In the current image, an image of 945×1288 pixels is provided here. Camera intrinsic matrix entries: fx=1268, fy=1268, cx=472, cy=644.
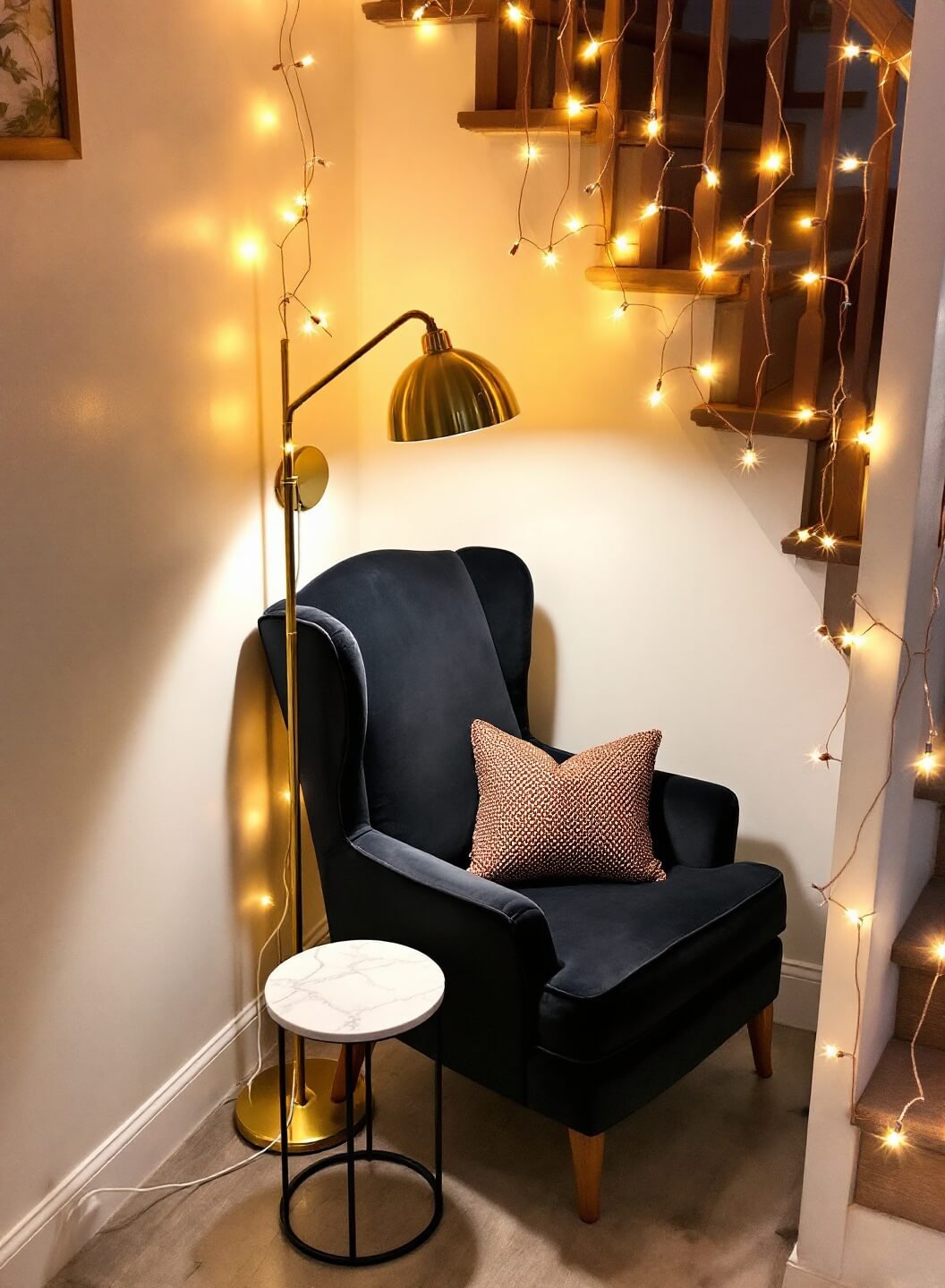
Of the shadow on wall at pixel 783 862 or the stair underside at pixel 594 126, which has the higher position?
the stair underside at pixel 594 126

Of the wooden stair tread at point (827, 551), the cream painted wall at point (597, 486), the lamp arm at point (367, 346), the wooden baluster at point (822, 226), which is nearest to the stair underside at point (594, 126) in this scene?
the cream painted wall at point (597, 486)

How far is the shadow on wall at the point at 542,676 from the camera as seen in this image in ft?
9.71

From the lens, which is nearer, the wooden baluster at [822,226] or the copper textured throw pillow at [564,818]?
the wooden baluster at [822,226]

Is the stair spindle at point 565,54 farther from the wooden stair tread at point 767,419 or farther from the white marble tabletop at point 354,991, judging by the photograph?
the white marble tabletop at point 354,991

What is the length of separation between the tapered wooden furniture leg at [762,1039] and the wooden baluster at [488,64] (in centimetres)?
194

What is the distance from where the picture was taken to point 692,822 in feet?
8.51

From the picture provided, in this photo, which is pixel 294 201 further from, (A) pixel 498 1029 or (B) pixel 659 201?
(A) pixel 498 1029

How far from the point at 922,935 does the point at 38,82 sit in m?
1.85

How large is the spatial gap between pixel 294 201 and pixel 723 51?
0.87 metres

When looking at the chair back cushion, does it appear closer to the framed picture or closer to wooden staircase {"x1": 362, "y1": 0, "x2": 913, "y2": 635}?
wooden staircase {"x1": 362, "y1": 0, "x2": 913, "y2": 635}

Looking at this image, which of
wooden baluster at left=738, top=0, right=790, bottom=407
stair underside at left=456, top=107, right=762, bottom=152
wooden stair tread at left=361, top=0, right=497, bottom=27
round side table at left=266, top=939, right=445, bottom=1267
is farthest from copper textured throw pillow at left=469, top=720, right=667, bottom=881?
wooden stair tread at left=361, top=0, right=497, bottom=27

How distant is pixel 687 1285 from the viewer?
2.10 metres

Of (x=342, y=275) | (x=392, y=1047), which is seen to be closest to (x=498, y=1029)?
(x=392, y=1047)

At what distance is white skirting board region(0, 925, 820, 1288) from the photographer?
205 cm
